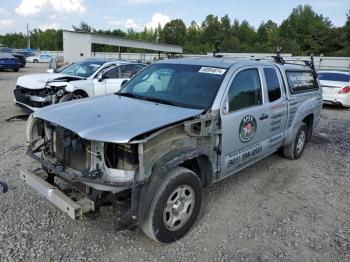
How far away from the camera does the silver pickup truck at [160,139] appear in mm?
3342

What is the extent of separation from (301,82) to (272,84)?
1.30 m

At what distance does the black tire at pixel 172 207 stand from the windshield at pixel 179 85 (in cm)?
91

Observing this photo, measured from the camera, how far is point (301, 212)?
4.64m

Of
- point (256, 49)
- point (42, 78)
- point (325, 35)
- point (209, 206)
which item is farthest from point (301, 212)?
point (325, 35)

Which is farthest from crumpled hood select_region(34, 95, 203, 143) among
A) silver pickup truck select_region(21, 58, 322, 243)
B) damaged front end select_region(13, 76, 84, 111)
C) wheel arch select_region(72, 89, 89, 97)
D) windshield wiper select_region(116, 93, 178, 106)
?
wheel arch select_region(72, 89, 89, 97)

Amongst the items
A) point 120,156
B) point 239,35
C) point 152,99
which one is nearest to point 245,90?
point 152,99

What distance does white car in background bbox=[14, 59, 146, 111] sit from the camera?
29.6ft

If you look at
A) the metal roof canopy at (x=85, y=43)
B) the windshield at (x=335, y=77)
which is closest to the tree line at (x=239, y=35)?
the metal roof canopy at (x=85, y=43)

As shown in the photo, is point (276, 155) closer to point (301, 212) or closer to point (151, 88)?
point (301, 212)

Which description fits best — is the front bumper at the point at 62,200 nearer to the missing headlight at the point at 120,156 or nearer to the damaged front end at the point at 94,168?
the damaged front end at the point at 94,168

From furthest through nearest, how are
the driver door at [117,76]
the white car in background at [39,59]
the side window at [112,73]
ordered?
the white car in background at [39,59]
the side window at [112,73]
the driver door at [117,76]

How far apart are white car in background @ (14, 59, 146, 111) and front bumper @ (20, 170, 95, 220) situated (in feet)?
17.3

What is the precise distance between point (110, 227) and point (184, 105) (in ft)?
5.33

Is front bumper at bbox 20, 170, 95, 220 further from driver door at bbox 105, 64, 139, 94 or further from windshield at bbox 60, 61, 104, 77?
windshield at bbox 60, 61, 104, 77
